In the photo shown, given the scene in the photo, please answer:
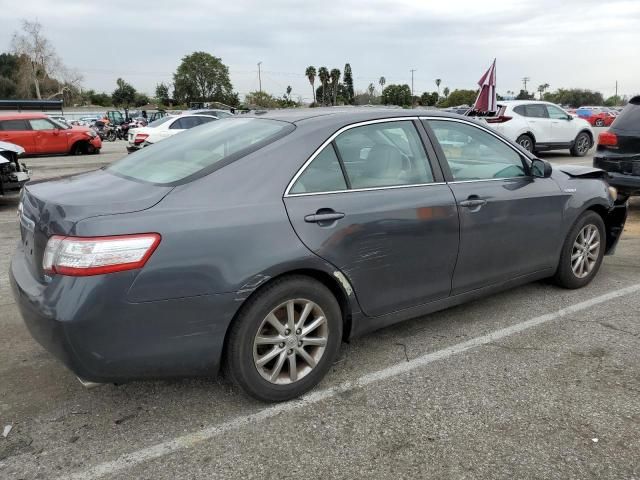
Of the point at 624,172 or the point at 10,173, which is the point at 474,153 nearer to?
the point at 624,172

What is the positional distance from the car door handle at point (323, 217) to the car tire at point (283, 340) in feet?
1.00

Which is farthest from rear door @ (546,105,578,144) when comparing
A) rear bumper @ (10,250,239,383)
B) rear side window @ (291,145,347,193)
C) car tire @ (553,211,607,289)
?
rear bumper @ (10,250,239,383)

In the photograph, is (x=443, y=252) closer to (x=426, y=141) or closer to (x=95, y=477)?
(x=426, y=141)

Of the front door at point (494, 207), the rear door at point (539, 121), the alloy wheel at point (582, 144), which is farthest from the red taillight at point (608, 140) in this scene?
the alloy wheel at point (582, 144)

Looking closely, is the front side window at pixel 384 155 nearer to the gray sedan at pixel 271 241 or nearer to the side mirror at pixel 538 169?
the gray sedan at pixel 271 241

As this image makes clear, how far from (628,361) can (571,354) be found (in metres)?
0.33

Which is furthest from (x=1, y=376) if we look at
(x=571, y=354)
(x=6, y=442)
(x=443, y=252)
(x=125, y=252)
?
(x=571, y=354)

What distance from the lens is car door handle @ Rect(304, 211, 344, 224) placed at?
2843 millimetres

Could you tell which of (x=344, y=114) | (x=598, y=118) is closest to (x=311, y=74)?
(x=598, y=118)

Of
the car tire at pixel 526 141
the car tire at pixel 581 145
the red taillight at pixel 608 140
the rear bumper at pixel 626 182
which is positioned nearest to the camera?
the rear bumper at pixel 626 182

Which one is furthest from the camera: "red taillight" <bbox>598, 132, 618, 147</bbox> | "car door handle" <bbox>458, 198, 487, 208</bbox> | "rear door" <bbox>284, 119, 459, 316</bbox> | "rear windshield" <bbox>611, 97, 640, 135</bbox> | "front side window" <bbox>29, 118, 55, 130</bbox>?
"front side window" <bbox>29, 118, 55, 130</bbox>

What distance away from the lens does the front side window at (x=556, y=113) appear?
15.2 meters

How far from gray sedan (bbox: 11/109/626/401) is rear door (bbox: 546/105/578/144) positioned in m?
12.5

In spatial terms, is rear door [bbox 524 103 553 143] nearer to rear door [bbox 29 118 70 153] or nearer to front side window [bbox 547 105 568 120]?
front side window [bbox 547 105 568 120]
